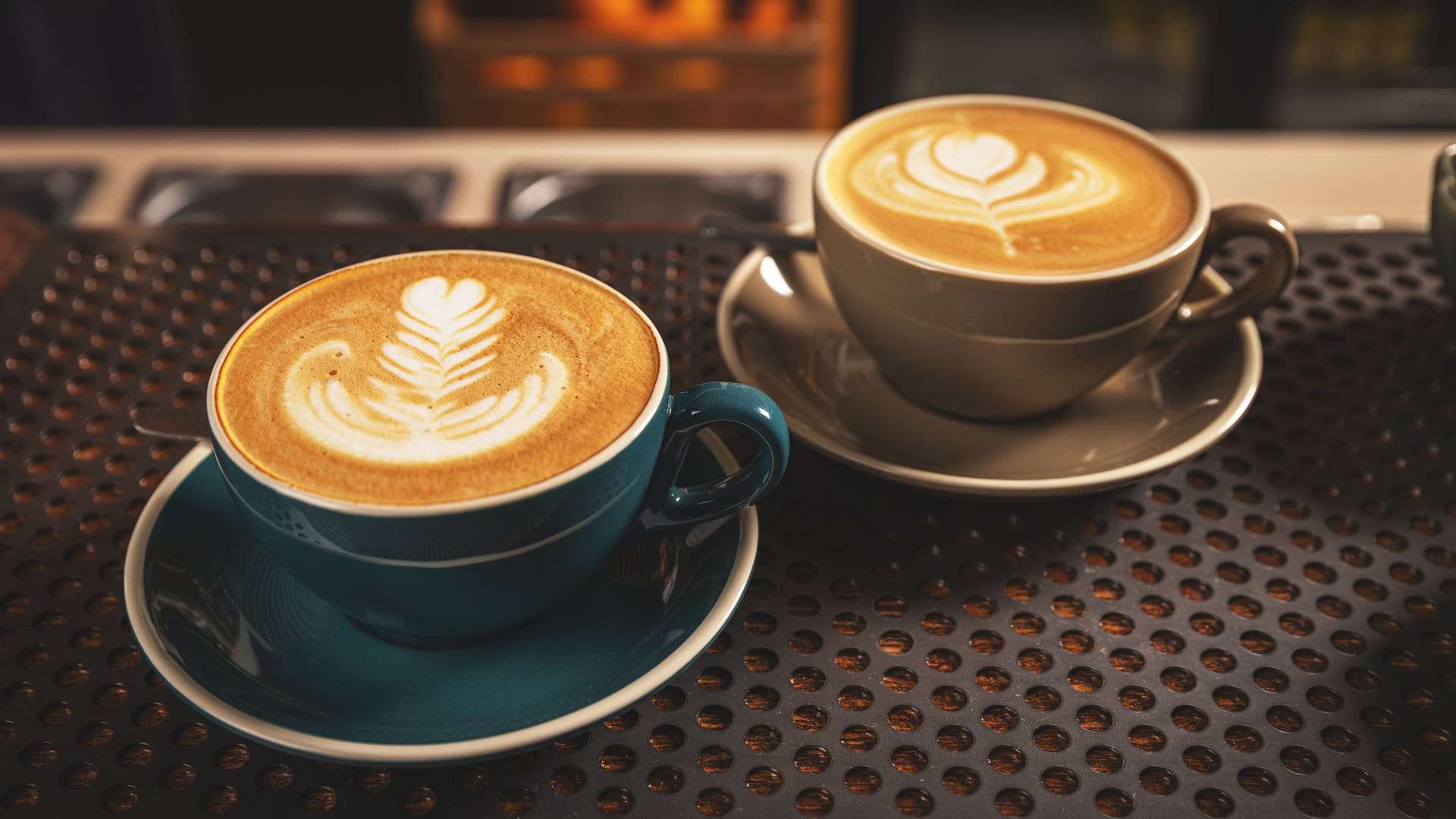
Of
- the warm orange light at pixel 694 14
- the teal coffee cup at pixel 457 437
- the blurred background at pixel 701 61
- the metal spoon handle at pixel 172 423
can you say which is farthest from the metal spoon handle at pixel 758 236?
the warm orange light at pixel 694 14

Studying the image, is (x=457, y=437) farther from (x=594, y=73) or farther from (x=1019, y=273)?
(x=594, y=73)

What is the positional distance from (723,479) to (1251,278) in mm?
334

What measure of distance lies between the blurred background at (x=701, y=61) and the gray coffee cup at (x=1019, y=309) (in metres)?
1.23

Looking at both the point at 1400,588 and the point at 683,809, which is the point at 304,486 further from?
the point at 1400,588

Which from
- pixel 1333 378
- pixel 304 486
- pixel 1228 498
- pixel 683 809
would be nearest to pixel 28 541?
pixel 304 486

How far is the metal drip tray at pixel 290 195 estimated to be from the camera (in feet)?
4.15

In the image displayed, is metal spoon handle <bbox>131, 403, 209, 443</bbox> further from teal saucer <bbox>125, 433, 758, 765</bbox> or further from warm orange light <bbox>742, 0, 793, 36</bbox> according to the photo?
warm orange light <bbox>742, 0, 793, 36</bbox>

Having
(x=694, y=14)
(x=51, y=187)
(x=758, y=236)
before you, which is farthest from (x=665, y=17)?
(x=758, y=236)

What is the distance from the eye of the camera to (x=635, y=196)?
4.25ft

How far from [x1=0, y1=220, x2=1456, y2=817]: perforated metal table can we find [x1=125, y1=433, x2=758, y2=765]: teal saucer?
0.03m

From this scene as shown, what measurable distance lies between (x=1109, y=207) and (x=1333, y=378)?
0.67ft

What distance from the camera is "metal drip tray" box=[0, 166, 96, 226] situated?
127 centimetres

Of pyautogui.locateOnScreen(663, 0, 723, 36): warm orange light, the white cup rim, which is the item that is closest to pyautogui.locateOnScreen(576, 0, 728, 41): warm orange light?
pyautogui.locateOnScreen(663, 0, 723, 36): warm orange light

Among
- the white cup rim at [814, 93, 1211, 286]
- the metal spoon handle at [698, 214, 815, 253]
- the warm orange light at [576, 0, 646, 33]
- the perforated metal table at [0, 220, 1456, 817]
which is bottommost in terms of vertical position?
the warm orange light at [576, 0, 646, 33]
